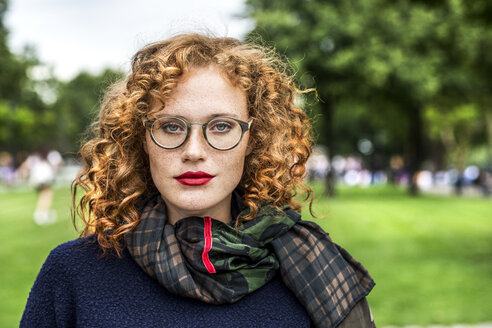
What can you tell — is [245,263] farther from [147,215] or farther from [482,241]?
[482,241]

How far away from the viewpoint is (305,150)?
206cm

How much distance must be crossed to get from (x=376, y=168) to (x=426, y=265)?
3388 cm

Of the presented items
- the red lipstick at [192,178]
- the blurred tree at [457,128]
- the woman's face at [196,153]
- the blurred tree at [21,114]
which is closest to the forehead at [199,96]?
the woman's face at [196,153]

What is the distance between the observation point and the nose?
1756 millimetres

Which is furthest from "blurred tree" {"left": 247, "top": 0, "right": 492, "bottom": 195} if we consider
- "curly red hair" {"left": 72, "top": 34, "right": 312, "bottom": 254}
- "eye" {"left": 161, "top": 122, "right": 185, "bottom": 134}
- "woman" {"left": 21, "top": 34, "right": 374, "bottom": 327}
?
"eye" {"left": 161, "top": 122, "right": 185, "bottom": 134}

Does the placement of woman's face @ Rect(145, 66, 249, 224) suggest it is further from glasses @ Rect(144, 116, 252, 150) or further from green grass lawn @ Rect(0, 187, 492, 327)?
green grass lawn @ Rect(0, 187, 492, 327)

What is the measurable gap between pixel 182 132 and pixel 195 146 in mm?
65

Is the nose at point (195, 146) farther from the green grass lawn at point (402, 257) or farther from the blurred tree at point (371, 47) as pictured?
the blurred tree at point (371, 47)

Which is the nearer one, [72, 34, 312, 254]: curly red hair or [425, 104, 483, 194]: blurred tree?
[72, 34, 312, 254]: curly red hair

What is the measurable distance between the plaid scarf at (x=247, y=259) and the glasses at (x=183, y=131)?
0.24 m

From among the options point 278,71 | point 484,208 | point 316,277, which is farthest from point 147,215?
point 484,208

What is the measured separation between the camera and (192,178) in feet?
5.86

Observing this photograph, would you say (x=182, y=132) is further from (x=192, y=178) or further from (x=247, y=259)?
(x=247, y=259)

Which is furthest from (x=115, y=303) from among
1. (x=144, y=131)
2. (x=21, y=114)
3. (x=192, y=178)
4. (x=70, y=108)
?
(x=70, y=108)
